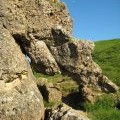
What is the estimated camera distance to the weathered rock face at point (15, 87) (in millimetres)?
Answer: 16859

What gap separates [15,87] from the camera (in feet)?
57.7

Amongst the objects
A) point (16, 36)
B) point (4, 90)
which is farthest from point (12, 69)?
point (16, 36)

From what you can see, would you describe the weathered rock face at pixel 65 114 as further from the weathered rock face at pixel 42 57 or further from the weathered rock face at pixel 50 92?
the weathered rock face at pixel 50 92

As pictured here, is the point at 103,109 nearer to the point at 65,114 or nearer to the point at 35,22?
the point at 65,114

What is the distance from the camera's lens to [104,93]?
22.2 metres

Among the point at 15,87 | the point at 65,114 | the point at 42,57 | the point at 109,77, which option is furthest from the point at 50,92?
the point at 65,114

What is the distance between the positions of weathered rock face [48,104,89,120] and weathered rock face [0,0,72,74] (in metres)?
2.62

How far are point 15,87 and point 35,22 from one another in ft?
12.2

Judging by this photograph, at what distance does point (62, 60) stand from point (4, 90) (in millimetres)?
3945

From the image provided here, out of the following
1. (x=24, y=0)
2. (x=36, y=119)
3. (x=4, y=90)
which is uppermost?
(x=24, y=0)

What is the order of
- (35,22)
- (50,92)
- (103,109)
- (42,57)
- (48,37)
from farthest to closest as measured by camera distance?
(50,92), (103,109), (48,37), (42,57), (35,22)

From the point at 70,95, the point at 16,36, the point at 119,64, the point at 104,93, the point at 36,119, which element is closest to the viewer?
the point at 36,119

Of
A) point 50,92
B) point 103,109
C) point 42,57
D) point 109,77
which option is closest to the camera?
point 42,57

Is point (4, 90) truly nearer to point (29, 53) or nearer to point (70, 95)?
point (29, 53)
